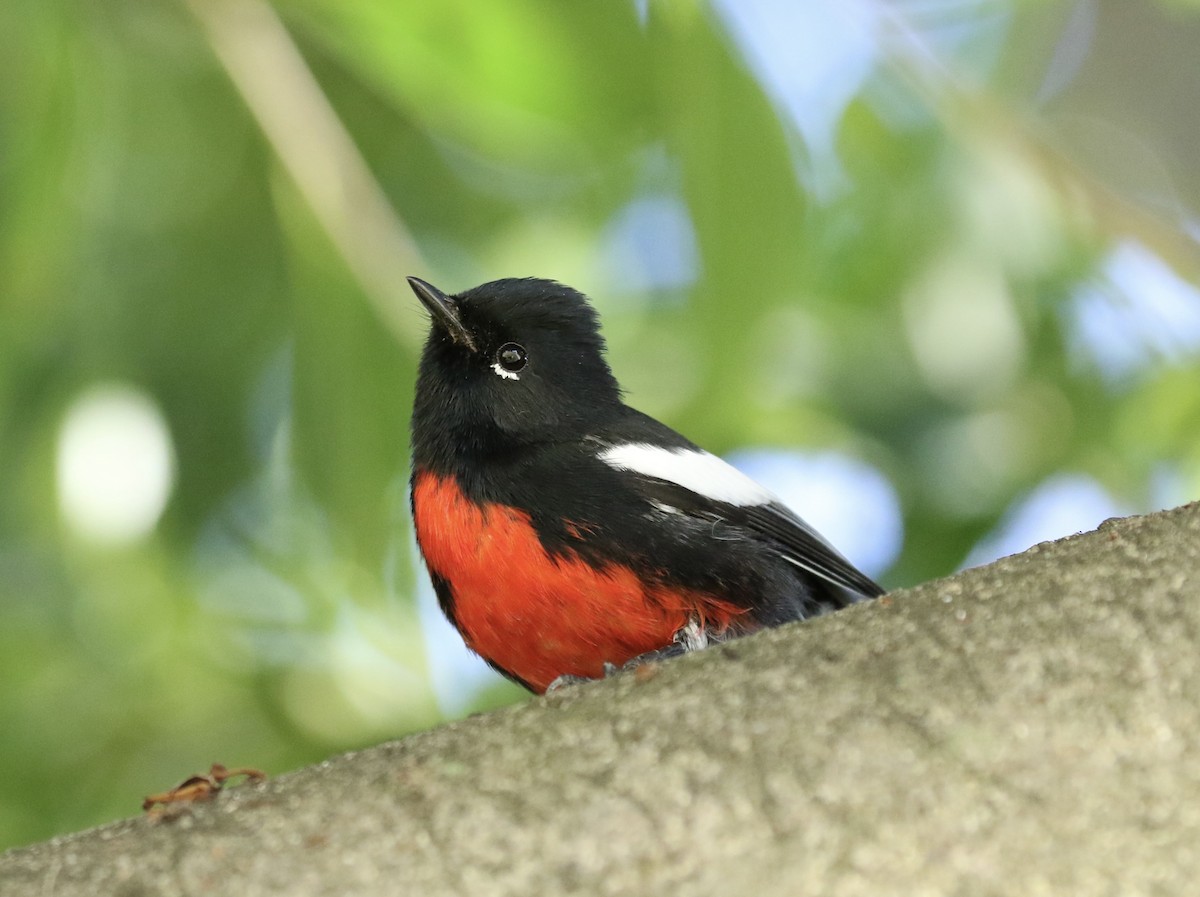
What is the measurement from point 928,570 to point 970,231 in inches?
44.3

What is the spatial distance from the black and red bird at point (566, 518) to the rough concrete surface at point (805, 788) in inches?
58.5

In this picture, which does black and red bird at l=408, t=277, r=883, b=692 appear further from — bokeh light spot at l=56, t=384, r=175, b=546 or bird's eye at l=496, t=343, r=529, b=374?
bokeh light spot at l=56, t=384, r=175, b=546

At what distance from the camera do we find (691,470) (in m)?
3.67

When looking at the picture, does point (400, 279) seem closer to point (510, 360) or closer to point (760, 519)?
point (510, 360)

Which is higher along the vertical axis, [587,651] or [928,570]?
[928,570]

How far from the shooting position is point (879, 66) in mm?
3914

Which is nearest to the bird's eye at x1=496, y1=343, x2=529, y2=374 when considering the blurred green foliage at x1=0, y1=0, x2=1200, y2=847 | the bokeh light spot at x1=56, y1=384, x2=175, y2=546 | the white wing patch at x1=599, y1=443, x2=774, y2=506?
the blurred green foliage at x1=0, y1=0, x2=1200, y2=847

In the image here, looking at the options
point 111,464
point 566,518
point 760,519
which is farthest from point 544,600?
point 111,464

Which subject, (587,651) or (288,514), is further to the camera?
(288,514)

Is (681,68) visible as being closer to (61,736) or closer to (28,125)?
(28,125)

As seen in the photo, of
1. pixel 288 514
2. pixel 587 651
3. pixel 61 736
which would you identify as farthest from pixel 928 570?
pixel 61 736

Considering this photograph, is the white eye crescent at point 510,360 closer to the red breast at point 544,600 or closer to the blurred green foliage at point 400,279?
the blurred green foliage at point 400,279

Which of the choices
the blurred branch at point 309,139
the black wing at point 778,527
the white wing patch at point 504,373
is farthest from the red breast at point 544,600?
the blurred branch at point 309,139

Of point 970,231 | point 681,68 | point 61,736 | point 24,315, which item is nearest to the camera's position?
point 681,68
